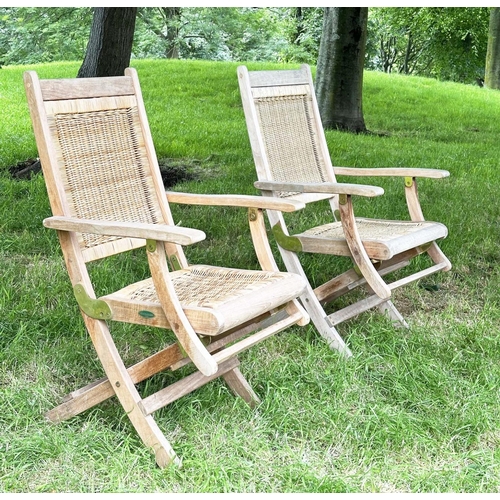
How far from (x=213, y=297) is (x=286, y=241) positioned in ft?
3.40

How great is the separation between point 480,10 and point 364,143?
16.1 m

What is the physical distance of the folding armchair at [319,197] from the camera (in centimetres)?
365

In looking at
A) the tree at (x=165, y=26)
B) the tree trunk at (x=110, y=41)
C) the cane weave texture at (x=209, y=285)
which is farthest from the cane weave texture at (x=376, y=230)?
the tree at (x=165, y=26)

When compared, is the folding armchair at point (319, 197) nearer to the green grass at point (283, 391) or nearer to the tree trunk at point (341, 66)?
the green grass at point (283, 391)

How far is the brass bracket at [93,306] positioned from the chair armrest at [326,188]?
1250mm

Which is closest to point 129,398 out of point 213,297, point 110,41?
point 213,297

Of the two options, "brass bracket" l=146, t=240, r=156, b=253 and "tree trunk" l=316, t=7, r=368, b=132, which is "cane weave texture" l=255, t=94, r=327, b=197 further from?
"tree trunk" l=316, t=7, r=368, b=132

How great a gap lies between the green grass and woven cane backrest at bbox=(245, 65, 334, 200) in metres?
0.67

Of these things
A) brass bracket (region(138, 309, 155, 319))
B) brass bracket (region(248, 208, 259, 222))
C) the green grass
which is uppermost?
brass bracket (region(248, 208, 259, 222))

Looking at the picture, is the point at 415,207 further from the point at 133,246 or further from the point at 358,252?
the point at 133,246

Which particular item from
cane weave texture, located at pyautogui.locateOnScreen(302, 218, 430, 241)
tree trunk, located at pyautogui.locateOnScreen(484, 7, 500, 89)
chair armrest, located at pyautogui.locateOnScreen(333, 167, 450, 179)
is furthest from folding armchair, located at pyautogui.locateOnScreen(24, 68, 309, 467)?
tree trunk, located at pyautogui.locateOnScreen(484, 7, 500, 89)

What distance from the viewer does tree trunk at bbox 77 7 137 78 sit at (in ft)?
22.7

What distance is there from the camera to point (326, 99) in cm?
974

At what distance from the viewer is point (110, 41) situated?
22.7 ft
